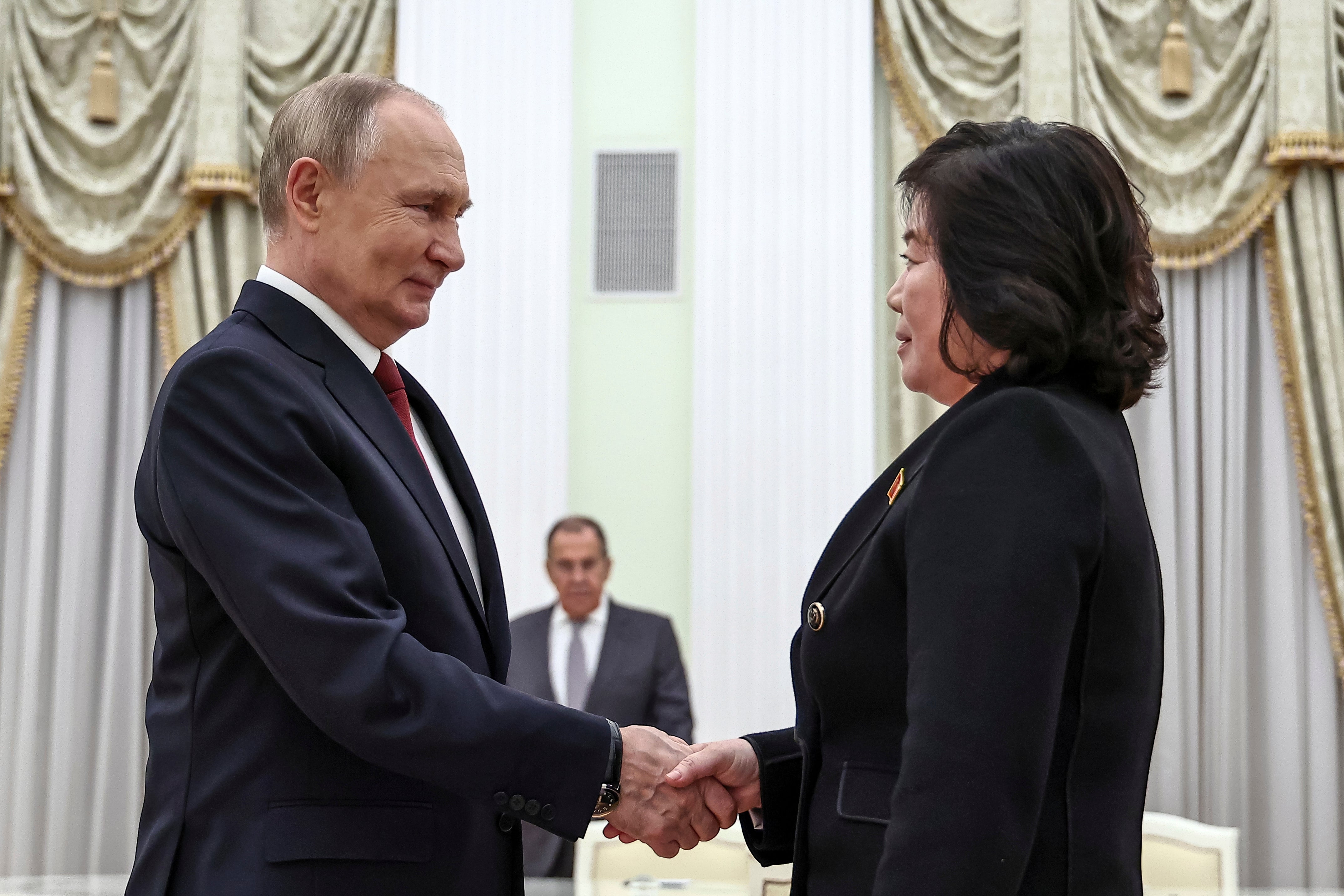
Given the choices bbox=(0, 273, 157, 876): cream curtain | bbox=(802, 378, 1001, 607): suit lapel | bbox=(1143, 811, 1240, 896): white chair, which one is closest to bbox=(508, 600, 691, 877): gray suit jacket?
bbox=(1143, 811, 1240, 896): white chair

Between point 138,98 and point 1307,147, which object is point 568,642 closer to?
point 138,98

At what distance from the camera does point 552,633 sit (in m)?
5.48

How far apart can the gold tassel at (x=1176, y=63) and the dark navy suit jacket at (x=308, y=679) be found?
4981 millimetres

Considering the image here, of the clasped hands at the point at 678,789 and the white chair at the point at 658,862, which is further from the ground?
the clasped hands at the point at 678,789

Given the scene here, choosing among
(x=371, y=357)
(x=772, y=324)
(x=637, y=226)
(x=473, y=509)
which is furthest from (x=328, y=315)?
(x=637, y=226)

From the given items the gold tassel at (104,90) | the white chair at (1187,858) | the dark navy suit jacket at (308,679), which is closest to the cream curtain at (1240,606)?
the white chair at (1187,858)

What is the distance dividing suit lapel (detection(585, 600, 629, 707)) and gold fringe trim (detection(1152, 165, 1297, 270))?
9.01 feet

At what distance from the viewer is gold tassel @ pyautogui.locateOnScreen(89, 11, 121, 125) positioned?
6.23m

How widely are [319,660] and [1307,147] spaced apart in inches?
210

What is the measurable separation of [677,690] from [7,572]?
3344mm

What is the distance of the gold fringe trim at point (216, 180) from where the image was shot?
6184mm

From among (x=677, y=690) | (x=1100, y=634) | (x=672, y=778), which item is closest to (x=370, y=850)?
(x=672, y=778)

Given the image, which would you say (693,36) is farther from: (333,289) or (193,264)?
(333,289)

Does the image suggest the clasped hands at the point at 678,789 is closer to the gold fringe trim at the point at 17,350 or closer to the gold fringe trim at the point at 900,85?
the gold fringe trim at the point at 900,85
